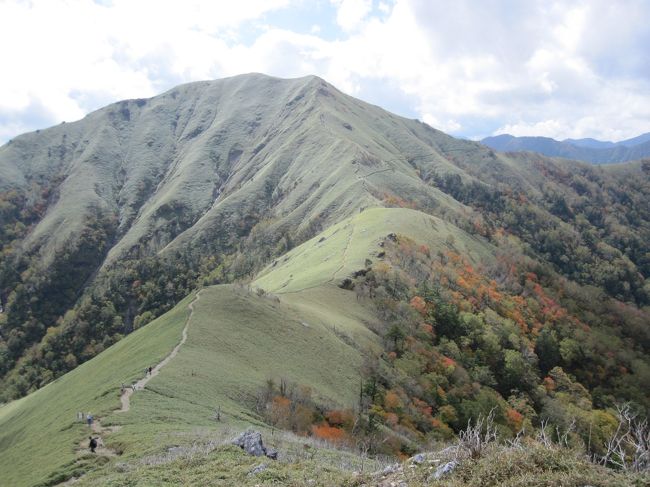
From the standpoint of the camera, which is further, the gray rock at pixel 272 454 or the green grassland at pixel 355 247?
the green grassland at pixel 355 247

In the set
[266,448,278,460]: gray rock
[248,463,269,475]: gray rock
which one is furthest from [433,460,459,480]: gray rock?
[266,448,278,460]: gray rock

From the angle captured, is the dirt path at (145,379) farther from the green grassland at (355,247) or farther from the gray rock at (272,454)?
the green grassland at (355,247)

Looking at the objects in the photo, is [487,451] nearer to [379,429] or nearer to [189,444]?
[189,444]

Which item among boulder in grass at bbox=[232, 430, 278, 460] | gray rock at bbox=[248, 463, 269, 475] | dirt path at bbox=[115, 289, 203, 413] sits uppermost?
gray rock at bbox=[248, 463, 269, 475]

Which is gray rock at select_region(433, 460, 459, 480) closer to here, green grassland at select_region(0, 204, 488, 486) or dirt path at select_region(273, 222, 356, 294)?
green grassland at select_region(0, 204, 488, 486)

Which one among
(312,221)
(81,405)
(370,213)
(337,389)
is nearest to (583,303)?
(370,213)

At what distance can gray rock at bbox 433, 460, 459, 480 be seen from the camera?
1619 centimetres

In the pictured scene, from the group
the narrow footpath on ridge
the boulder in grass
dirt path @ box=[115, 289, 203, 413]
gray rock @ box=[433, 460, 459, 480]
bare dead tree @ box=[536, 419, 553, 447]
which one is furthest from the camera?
dirt path @ box=[115, 289, 203, 413]

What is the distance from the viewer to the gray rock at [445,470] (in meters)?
16.2

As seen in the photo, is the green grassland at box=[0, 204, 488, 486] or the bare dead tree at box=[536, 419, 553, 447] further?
the green grassland at box=[0, 204, 488, 486]

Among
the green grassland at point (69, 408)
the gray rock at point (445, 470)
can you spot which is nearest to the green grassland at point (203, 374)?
the green grassland at point (69, 408)

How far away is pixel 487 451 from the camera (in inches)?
644

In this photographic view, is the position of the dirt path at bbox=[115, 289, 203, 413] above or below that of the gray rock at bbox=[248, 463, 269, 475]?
below

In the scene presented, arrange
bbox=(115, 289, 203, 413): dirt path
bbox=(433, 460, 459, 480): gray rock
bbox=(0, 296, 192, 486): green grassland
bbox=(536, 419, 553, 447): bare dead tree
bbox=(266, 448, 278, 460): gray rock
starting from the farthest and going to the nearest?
bbox=(115, 289, 203, 413): dirt path, bbox=(0, 296, 192, 486): green grassland, bbox=(266, 448, 278, 460): gray rock, bbox=(433, 460, 459, 480): gray rock, bbox=(536, 419, 553, 447): bare dead tree
